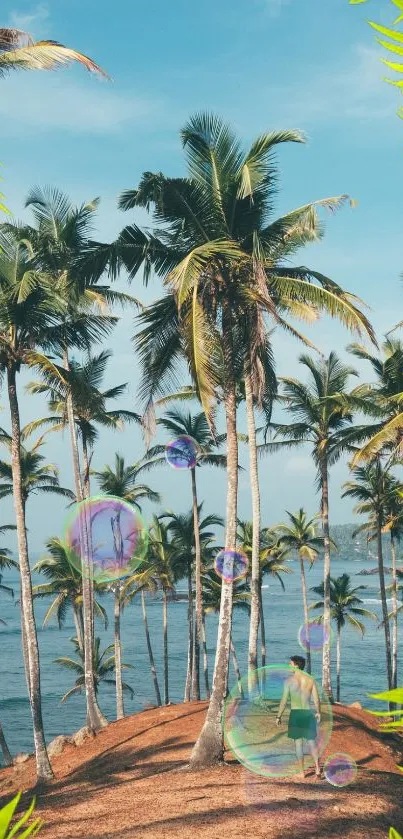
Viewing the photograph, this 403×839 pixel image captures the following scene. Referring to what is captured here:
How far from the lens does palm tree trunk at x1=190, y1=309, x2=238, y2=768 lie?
54.9 ft

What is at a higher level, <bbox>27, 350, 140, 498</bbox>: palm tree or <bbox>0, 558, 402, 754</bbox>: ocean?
<bbox>27, 350, 140, 498</bbox>: palm tree

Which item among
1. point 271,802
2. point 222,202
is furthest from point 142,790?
point 222,202

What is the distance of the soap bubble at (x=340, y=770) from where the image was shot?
15.0 meters

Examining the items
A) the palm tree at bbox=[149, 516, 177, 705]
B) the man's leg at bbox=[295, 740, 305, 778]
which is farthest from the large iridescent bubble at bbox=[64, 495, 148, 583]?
the man's leg at bbox=[295, 740, 305, 778]

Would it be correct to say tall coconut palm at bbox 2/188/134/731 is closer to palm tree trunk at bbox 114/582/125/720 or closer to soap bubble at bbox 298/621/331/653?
palm tree trunk at bbox 114/582/125/720

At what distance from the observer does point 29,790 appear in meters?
19.7

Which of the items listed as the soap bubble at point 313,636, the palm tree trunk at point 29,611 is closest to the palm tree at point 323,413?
the palm tree trunk at point 29,611

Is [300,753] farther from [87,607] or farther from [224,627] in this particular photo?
[87,607]

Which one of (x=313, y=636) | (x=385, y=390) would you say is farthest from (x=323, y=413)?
(x=313, y=636)

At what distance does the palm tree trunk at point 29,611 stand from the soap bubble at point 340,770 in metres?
6.80

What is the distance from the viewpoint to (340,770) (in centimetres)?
1638

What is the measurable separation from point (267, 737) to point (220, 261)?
36.2 feet

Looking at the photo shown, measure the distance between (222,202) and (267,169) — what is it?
3.92 feet

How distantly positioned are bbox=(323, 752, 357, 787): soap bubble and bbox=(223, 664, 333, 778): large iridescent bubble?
35cm
